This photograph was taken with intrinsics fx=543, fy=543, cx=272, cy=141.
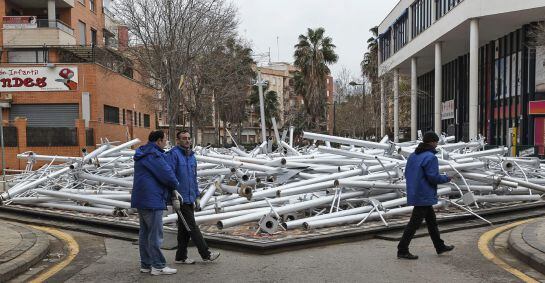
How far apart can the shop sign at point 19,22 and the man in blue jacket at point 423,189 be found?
3039 cm

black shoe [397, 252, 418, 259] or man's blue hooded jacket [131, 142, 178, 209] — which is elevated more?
man's blue hooded jacket [131, 142, 178, 209]

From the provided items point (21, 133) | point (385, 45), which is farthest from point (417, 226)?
point (385, 45)

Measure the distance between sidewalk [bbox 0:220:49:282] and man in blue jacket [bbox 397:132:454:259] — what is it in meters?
4.74

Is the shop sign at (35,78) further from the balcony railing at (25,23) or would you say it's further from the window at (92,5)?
the window at (92,5)

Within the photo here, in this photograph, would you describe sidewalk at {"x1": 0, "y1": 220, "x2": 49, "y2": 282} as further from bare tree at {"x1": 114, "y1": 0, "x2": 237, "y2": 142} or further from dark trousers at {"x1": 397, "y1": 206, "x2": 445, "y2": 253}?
bare tree at {"x1": 114, "y1": 0, "x2": 237, "y2": 142}

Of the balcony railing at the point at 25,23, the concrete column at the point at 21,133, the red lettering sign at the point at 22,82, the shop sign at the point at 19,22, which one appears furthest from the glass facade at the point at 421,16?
the concrete column at the point at 21,133

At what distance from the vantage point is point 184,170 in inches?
270

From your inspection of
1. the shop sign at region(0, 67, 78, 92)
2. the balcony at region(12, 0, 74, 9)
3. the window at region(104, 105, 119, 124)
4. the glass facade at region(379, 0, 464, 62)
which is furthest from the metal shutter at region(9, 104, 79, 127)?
the glass facade at region(379, 0, 464, 62)

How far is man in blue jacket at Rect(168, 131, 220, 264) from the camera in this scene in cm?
684

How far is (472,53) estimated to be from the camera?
3036 centimetres

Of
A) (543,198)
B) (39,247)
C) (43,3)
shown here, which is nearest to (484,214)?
(543,198)

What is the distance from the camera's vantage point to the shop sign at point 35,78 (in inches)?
1210

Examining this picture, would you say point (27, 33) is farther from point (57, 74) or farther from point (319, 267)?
point (319, 267)

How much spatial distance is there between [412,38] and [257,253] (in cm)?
3877
